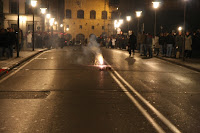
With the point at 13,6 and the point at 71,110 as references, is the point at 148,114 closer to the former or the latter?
the point at 71,110

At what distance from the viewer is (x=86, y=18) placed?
10194 centimetres

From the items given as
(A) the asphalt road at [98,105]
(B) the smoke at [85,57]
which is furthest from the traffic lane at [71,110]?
(B) the smoke at [85,57]

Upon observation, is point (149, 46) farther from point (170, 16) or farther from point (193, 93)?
point (170, 16)

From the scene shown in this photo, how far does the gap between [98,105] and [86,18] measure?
94306mm

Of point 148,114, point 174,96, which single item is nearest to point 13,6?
point 174,96

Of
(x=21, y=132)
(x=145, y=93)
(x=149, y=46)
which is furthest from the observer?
(x=149, y=46)

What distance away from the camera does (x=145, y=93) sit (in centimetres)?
1060

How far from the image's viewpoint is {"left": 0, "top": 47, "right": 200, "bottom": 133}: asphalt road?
6.62 meters

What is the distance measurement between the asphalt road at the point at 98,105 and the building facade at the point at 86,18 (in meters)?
87.7

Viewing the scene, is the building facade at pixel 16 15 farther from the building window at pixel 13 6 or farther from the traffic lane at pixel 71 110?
the traffic lane at pixel 71 110

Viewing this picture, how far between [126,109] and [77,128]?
198 centimetres

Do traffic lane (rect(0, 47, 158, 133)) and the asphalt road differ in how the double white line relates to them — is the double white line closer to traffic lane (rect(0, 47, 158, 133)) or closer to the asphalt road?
the asphalt road

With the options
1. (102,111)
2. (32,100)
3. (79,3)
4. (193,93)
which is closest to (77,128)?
(102,111)

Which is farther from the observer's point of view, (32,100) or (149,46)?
(149,46)
